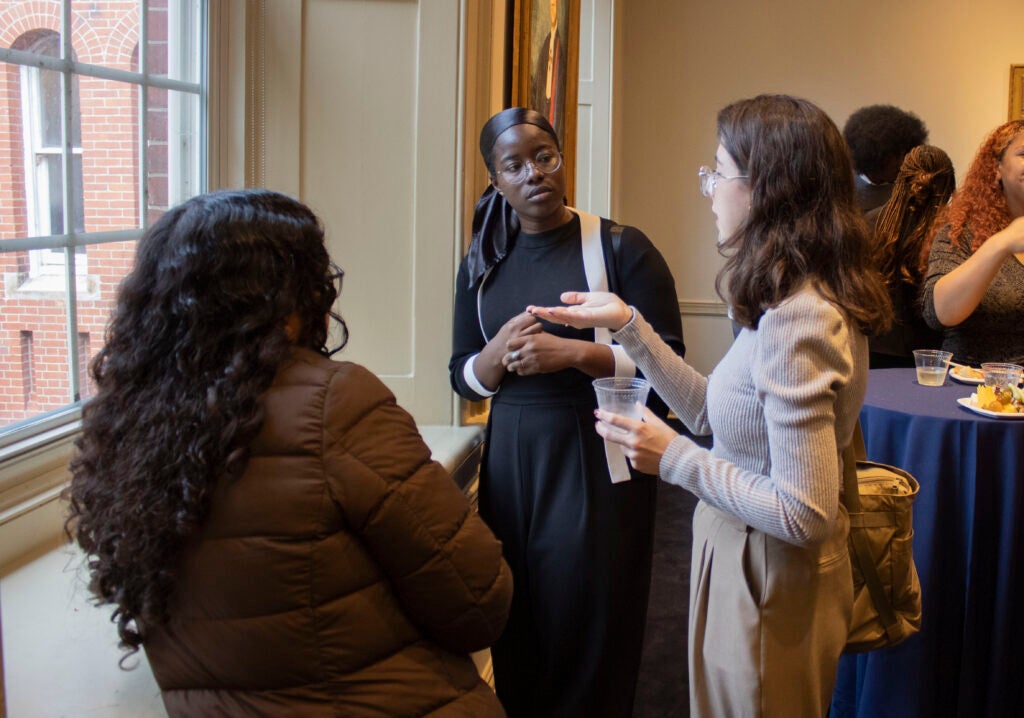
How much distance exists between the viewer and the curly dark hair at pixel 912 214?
10.9 ft

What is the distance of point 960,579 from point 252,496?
208 cm

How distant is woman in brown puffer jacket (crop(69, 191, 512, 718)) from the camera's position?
1159 millimetres

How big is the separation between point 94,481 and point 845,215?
1.20 metres

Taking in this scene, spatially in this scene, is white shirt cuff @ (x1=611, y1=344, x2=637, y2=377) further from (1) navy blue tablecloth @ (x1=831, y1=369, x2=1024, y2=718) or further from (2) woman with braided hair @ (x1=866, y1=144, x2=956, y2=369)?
(2) woman with braided hair @ (x1=866, y1=144, x2=956, y2=369)

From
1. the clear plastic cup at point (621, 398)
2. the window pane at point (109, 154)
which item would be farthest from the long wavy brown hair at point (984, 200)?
the window pane at point (109, 154)

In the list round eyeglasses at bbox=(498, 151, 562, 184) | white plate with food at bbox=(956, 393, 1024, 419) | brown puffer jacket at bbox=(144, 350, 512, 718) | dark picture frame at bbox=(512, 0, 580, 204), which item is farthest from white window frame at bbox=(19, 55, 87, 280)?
white plate with food at bbox=(956, 393, 1024, 419)

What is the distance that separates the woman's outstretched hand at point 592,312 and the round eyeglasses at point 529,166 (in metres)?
0.38

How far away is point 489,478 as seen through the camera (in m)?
2.32

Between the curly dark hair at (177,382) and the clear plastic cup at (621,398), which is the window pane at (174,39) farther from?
the clear plastic cup at (621,398)

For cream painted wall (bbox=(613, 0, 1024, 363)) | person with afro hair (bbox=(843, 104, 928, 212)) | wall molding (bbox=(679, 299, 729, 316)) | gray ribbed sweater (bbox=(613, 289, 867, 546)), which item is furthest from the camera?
wall molding (bbox=(679, 299, 729, 316))

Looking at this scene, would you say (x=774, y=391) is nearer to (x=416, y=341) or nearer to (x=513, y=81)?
(x=416, y=341)

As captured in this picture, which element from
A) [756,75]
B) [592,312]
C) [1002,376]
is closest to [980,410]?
[1002,376]

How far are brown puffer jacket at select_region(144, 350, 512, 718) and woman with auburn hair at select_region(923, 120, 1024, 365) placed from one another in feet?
7.12

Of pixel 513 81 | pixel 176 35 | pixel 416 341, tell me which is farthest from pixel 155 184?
pixel 513 81
